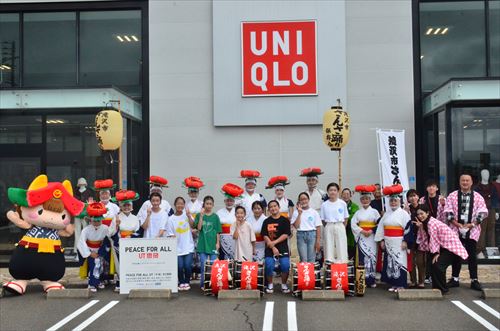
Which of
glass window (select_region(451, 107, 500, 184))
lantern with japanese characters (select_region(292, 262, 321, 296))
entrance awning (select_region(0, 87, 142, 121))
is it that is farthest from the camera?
entrance awning (select_region(0, 87, 142, 121))

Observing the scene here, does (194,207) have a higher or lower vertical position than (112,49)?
lower

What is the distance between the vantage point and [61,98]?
36.3 ft

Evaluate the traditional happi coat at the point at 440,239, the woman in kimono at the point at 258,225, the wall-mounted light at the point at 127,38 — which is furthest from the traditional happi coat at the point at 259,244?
the wall-mounted light at the point at 127,38

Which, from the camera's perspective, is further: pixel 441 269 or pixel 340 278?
pixel 441 269

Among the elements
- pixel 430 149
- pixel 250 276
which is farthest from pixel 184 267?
pixel 430 149

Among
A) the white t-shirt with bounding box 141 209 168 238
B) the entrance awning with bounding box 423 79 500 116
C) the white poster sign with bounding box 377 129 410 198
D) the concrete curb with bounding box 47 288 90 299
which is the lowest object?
the concrete curb with bounding box 47 288 90 299

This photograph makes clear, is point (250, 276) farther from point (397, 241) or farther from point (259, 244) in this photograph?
point (397, 241)

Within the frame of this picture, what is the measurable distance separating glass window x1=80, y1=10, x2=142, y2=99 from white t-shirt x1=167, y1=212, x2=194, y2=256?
509 centimetres

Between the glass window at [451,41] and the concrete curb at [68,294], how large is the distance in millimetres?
8725

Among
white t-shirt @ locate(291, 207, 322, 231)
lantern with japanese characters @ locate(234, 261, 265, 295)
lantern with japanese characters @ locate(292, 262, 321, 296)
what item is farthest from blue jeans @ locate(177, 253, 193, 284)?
white t-shirt @ locate(291, 207, 322, 231)

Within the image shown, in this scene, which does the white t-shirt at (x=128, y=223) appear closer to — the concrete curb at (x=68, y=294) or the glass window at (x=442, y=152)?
the concrete curb at (x=68, y=294)

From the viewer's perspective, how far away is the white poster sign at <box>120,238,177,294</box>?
7879 mm

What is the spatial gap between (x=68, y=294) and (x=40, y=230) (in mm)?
1120

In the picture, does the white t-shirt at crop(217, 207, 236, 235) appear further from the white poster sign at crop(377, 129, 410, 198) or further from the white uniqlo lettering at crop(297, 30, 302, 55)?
the white uniqlo lettering at crop(297, 30, 302, 55)
